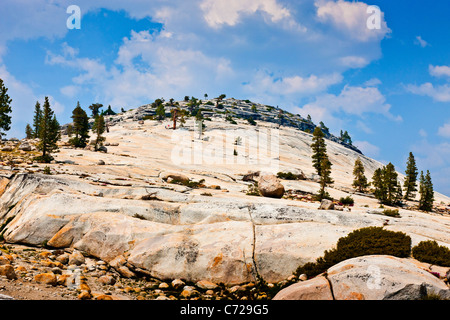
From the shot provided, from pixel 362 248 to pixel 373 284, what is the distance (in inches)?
131

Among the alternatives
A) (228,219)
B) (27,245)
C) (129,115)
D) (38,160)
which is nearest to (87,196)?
(27,245)

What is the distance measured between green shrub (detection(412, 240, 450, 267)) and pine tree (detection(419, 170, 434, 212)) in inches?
2375

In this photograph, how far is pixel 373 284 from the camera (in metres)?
9.12

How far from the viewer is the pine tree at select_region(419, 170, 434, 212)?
198 feet

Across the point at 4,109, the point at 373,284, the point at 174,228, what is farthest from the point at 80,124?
the point at 373,284

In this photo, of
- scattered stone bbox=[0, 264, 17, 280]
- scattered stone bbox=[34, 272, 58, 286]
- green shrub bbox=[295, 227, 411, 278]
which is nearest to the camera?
scattered stone bbox=[0, 264, 17, 280]

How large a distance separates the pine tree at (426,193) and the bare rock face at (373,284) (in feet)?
209

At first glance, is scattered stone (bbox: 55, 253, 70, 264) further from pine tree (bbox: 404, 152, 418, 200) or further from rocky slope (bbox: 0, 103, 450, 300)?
pine tree (bbox: 404, 152, 418, 200)

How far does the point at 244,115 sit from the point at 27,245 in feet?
621

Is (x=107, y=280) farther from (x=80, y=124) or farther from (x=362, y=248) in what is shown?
(x=80, y=124)

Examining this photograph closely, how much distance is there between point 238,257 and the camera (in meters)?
13.7

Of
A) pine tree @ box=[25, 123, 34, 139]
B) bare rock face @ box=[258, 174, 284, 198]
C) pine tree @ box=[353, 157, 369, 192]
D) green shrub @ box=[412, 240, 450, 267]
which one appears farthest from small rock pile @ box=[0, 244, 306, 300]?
pine tree @ box=[25, 123, 34, 139]

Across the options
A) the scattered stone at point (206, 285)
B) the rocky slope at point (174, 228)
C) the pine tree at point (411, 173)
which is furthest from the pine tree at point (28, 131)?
the pine tree at point (411, 173)
